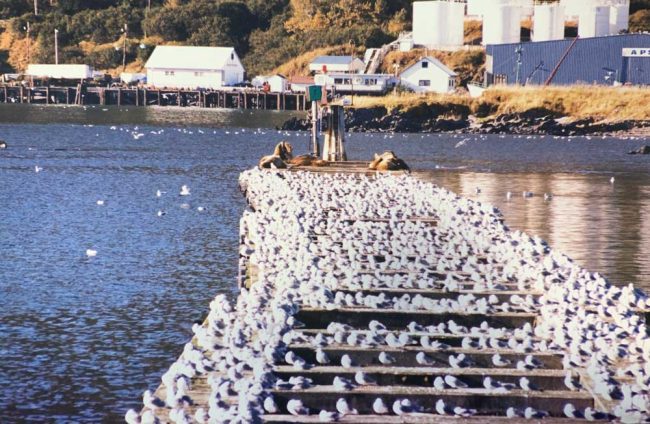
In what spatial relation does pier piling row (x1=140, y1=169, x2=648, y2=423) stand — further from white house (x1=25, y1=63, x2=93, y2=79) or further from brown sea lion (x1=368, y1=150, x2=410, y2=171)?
white house (x1=25, y1=63, x2=93, y2=79)

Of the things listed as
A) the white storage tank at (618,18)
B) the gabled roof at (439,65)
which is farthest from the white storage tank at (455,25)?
the white storage tank at (618,18)

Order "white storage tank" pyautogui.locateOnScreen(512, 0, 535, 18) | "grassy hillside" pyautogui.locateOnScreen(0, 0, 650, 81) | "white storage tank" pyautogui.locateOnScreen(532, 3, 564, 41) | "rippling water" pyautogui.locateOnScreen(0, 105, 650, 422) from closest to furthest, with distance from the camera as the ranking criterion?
"rippling water" pyautogui.locateOnScreen(0, 105, 650, 422), "white storage tank" pyautogui.locateOnScreen(532, 3, 564, 41), "white storage tank" pyautogui.locateOnScreen(512, 0, 535, 18), "grassy hillside" pyautogui.locateOnScreen(0, 0, 650, 81)

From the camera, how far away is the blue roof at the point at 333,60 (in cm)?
12525

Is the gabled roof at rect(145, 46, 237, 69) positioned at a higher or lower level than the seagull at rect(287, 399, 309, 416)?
higher

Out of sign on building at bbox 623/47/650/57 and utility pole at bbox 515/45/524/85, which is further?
utility pole at bbox 515/45/524/85

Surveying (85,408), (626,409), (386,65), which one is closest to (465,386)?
(626,409)

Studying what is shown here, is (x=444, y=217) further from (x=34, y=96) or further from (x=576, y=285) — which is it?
(x=34, y=96)

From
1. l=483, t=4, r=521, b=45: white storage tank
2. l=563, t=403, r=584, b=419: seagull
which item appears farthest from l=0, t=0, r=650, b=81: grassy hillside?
l=563, t=403, r=584, b=419: seagull

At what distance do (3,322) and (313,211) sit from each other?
27.3 feet

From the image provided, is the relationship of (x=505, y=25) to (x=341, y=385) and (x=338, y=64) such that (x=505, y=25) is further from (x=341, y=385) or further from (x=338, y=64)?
(x=341, y=385)

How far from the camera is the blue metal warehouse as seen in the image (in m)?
92.5

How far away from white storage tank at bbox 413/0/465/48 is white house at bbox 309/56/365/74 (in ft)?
24.8

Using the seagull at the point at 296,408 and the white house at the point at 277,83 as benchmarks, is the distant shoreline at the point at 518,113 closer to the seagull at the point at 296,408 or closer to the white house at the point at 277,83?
the white house at the point at 277,83

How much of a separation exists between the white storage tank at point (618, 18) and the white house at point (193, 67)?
4837cm
